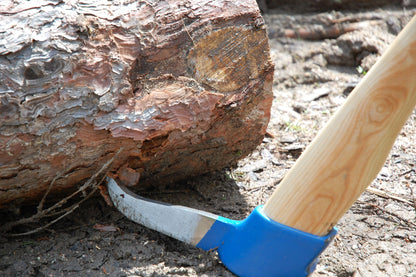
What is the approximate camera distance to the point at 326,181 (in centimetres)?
150

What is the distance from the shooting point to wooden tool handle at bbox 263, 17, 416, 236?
137 cm

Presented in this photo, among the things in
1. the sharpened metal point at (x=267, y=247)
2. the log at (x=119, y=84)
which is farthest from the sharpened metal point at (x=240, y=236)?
the log at (x=119, y=84)

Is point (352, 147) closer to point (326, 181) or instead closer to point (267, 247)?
point (326, 181)

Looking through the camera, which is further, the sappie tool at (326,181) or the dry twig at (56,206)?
the dry twig at (56,206)

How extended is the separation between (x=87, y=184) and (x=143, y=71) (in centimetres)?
55

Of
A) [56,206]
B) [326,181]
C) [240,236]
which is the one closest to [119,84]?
[56,206]

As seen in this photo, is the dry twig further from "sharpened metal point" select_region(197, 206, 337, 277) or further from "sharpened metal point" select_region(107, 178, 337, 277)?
"sharpened metal point" select_region(197, 206, 337, 277)

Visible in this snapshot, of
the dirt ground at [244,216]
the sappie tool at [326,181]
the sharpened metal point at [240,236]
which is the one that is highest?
the sappie tool at [326,181]

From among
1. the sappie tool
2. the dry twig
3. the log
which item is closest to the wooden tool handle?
the sappie tool

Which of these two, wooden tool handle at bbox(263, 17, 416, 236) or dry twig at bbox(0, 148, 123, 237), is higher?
wooden tool handle at bbox(263, 17, 416, 236)

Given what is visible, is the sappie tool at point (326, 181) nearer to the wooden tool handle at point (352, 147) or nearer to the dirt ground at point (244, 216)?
the wooden tool handle at point (352, 147)

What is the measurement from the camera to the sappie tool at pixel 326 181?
1.38 metres

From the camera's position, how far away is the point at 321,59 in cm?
371

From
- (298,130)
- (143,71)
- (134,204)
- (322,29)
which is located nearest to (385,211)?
(298,130)
